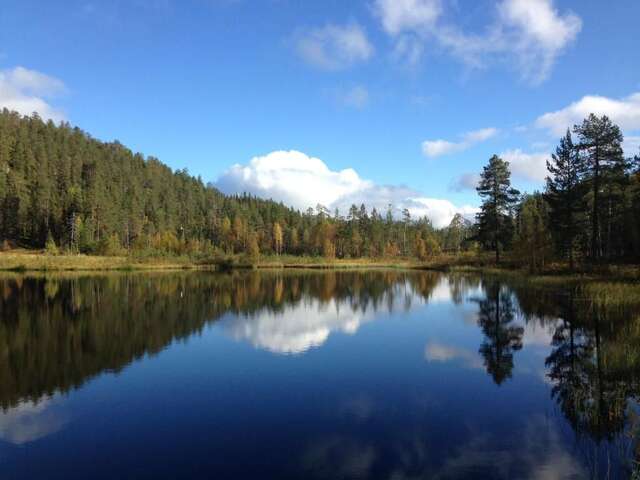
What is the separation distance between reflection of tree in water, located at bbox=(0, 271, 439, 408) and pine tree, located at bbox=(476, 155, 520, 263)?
72.5ft

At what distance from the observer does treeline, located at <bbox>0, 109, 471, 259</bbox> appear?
10550cm

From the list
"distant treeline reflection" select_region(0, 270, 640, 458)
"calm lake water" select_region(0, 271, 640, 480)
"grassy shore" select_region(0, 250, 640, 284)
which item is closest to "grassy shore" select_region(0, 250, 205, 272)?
"grassy shore" select_region(0, 250, 640, 284)

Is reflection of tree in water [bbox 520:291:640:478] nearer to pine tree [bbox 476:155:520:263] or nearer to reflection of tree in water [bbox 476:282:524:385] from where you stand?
reflection of tree in water [bbox 476:282:524:385]

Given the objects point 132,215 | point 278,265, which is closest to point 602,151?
point 278,265

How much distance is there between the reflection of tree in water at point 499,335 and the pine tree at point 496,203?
3182 cm

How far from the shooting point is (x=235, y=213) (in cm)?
15738

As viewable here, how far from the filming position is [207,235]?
140 m

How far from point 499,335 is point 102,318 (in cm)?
2367

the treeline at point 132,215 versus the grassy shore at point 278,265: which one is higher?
the treeline at point 132,215

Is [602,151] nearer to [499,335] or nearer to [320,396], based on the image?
[499,335]

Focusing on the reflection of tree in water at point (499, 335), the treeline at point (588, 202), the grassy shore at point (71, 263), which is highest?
the treeline at point (588, 202)

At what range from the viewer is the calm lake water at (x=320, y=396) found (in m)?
9.51

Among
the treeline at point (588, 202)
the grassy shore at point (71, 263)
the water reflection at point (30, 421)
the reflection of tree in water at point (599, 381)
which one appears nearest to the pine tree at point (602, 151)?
the treeline at point (588, 202)

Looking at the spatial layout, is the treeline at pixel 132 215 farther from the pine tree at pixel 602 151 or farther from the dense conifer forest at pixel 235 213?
the pine tree at pixel 602 151
